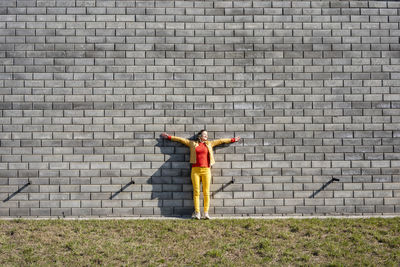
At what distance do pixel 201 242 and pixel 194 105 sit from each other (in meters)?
2.61

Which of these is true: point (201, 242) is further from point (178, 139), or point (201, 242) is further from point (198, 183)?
point (178, 139)

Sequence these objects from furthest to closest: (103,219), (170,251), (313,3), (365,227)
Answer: (313,3), (103,219), (365,227), (170,251)

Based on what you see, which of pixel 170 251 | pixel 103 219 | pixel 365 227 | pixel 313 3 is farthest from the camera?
pixel 313 3

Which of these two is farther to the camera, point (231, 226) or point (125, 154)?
point (125, 154)

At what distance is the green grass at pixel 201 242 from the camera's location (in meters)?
4.98

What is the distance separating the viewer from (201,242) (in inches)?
215

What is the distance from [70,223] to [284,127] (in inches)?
175

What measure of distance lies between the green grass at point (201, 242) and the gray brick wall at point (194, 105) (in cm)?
52

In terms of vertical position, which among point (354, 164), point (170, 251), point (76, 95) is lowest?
point (170, 251)

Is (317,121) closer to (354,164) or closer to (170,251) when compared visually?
(354,164)

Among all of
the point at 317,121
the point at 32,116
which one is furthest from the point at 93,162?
the point at 317,121

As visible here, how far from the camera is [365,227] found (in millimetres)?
5902

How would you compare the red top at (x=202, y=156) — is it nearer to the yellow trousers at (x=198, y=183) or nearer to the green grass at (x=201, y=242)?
the yellow trousers at (x=198, y=183)

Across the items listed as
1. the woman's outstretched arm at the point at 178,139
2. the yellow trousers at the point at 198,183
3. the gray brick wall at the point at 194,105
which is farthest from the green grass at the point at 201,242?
the woman's outstretched arm at the point at 178,139
